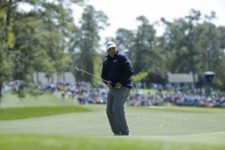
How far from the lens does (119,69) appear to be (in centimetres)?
1084

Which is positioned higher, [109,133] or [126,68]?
[126,68]

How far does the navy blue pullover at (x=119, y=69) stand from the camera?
10.8 metres

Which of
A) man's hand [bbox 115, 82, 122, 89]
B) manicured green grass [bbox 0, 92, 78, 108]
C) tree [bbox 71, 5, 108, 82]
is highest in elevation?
tree [bbox 71, 5, 108, 82]

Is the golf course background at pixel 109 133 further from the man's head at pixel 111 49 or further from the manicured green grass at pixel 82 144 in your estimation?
the man's head at pixel 111 49

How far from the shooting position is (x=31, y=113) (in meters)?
21.3

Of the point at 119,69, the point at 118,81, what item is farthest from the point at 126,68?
the point at 118,81

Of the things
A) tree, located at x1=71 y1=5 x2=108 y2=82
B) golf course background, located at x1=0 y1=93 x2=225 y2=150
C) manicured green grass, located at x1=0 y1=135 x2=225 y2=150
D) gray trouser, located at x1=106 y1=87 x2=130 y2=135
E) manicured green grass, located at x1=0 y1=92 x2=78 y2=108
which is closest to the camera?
manicured green grass, located at x1=0 y1=135 x2=225 y2=150

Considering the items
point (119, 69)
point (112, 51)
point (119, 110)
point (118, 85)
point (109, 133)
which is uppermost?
point (112, 51)

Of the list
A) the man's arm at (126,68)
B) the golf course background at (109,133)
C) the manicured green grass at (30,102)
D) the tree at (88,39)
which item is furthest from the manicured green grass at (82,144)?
the tree at (88,39)

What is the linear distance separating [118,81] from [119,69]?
Answer: 0.23 m

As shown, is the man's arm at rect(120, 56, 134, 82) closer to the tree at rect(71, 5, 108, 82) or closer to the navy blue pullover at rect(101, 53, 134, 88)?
the navy blue pullover at rect(101, 53, 134, 88)

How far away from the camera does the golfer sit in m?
10.8

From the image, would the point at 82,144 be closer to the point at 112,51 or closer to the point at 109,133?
the point at 112,51

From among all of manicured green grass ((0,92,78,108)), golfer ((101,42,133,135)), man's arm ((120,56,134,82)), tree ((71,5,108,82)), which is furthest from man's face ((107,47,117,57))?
tree ((71,5,108,82))
